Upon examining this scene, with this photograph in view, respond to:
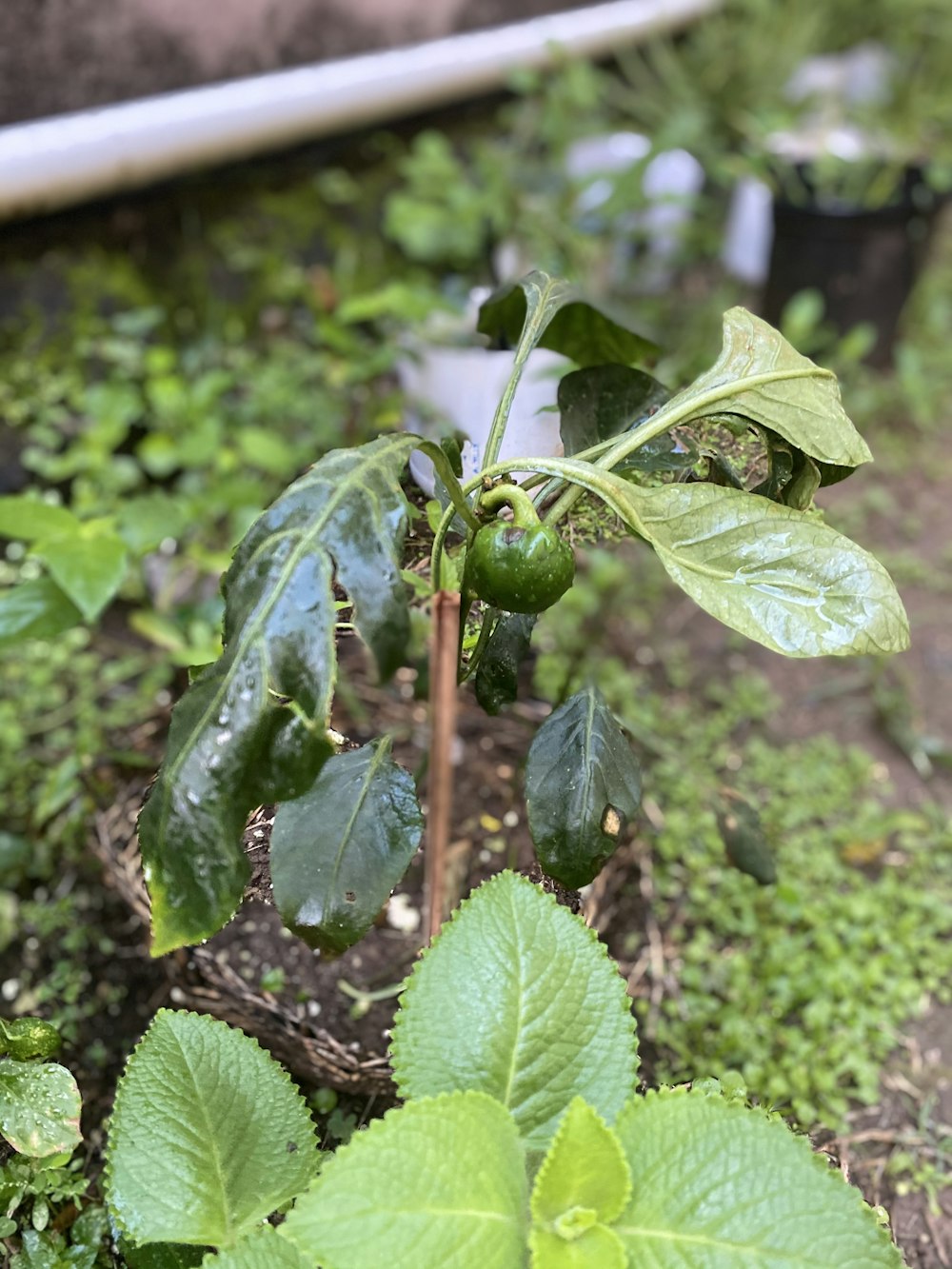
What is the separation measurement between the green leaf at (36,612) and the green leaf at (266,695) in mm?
529

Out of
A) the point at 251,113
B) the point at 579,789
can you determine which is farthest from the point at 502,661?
the point at 251,113

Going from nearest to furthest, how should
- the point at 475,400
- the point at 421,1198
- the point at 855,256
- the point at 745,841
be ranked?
the point at 421,1198 → the point at 745,841 → the point at 475,400 → the point at 855,256

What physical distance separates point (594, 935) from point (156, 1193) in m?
0.37

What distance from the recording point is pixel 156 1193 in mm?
745

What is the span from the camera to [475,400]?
1.43 meters

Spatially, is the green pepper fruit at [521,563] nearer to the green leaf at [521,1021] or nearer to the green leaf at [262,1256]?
the green leaf at [521,1021]

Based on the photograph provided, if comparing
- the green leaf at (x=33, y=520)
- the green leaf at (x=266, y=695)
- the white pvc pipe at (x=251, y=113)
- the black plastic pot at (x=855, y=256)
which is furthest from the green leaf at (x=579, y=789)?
the black plastic pot at (x=855, y=256)

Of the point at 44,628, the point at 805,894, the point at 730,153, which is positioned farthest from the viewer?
the point at 730,153

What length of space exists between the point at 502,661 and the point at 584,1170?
38 cm

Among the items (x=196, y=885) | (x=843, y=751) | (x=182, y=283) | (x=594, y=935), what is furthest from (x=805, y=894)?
(x=182, y=283)

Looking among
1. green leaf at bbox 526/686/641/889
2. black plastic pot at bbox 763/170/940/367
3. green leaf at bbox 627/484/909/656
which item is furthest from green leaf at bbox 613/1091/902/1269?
black plastic pot at bbox 763/170/940/367

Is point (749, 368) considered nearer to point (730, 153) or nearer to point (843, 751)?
point (843, 751)

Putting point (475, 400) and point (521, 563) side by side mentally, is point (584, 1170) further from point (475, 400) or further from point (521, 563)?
point (475, 400)

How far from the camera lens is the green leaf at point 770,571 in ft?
2.22
